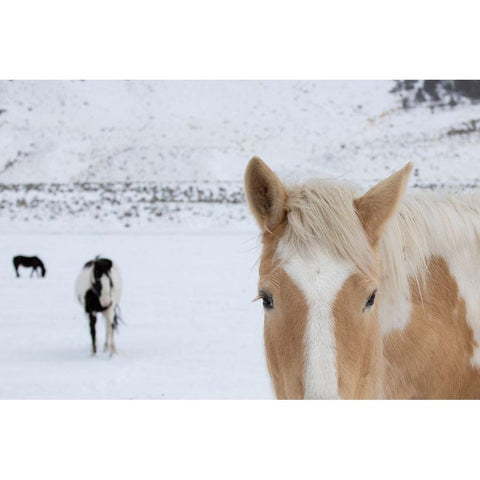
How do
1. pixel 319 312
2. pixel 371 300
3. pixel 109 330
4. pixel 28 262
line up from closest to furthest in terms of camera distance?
pixel 319 312 → pixel 371 300 → pixel 109 330 → pixel 28 262

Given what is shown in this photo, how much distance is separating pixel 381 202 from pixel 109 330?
4.09 m

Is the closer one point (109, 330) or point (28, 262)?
point (109, 330)

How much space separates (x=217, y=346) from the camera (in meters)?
4.89

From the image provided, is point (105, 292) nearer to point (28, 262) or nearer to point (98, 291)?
point (98, 291)

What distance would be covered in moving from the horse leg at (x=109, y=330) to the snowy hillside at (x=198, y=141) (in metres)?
1.10

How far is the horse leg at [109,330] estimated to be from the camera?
16.8 feet

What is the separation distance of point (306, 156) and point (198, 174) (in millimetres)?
848

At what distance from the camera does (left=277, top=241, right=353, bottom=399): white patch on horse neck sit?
4.55 feet

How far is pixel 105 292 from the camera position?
5309mm

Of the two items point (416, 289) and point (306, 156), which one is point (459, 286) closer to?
point (416, 289)

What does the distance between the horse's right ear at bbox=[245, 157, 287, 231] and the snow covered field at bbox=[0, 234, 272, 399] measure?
1720mm

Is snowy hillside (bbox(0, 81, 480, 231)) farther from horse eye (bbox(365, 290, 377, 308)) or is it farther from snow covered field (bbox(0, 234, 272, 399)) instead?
horse eye (bbox(365, 290, 377, 308))

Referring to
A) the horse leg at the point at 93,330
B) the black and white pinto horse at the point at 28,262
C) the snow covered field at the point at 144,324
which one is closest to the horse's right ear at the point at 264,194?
the snow covered field at the point at 144,324

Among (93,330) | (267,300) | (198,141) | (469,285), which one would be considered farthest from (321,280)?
(93,330)
